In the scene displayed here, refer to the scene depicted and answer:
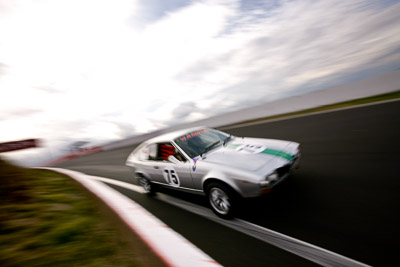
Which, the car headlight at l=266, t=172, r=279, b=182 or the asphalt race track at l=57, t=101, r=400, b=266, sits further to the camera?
the car headlight at l=266, t=172, r=279, b=182

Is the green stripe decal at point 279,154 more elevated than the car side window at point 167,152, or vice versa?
the car side window at point 167,152

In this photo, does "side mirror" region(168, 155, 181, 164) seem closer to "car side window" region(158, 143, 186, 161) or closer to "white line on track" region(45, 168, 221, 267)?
"car side window" region(158, 143, 186, 161)

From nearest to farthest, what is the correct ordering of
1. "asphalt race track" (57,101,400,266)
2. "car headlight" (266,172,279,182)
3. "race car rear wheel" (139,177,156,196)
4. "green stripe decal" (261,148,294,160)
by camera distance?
"asphalt race track" (57,101,400,266), "car headlight" (266,172,279,182), "green stripe decal" (261,148,294,160), "race car rear wheel" (139,177,156,196)

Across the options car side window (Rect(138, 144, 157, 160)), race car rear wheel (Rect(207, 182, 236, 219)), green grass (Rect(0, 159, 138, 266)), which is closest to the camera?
green grass (Rect(0, 159, 138, 266))

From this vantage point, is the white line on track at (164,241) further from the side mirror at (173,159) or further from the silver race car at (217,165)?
the side mirror at (173,159)

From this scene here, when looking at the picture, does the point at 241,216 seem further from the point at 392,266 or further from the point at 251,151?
the point at 392,266

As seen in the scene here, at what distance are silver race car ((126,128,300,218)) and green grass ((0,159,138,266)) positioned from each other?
143 centimetres

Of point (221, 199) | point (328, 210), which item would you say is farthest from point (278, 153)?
point (221, 199)

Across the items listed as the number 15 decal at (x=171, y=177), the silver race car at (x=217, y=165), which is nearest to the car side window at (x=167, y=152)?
the silver race car at (x=217, y=165)

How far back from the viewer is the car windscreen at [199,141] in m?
3.60

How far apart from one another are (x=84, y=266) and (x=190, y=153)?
7.32 feet

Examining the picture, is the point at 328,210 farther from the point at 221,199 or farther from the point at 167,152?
the point at 167,152

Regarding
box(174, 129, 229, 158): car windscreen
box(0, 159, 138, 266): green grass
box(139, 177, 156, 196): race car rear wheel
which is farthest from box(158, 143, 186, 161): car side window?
box(0, 159, 138, 266): green grass

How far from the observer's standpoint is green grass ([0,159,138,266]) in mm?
1620
